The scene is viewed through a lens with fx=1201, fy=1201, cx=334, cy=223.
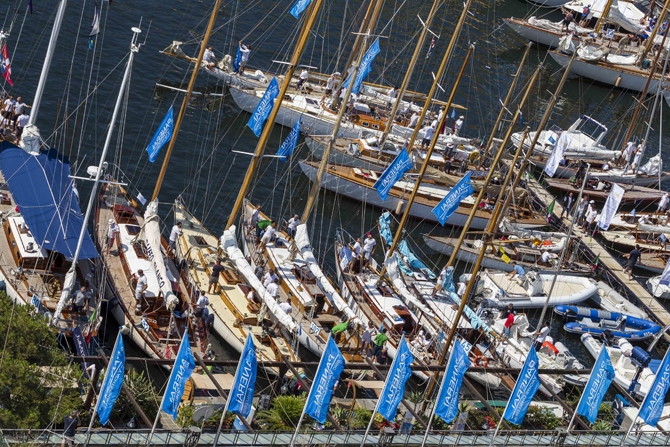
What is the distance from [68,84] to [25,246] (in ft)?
64.0

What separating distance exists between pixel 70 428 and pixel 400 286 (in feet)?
69.0

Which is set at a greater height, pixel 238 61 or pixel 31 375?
pixel 238 61

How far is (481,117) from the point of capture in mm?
78000

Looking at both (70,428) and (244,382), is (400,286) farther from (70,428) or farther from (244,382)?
(70,428)

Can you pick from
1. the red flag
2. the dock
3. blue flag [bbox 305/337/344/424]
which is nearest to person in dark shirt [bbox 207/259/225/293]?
blue flag [bbox 305/337/344/424]

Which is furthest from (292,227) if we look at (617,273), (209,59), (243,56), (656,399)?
(243,56)

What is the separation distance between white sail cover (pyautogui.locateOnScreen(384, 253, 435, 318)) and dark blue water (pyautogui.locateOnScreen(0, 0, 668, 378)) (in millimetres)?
3531

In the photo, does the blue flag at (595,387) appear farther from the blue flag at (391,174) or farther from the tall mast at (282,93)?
the tall mast at (282,93)

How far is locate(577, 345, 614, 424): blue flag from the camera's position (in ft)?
136

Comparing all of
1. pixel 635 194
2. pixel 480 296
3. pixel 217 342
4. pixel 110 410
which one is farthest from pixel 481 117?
pixel 110 410

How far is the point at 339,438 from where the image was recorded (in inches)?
1588

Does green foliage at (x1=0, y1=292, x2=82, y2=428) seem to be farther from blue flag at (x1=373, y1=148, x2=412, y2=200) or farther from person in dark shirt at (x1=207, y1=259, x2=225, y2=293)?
blue flag at (x1=373, y1=148, x2=412, y2=200)

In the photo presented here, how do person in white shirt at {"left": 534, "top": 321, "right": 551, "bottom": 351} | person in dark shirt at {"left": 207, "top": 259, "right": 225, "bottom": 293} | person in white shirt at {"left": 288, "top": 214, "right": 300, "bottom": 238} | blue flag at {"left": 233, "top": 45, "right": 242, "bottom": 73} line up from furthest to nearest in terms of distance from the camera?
1. blue flag at {"left": 233, "top": 45, "right": 242, "bottom": 73}
2. person in white shirt at {"left": 288, "top": 214, "right": 300, "bottom": 238}
3. person in white shirt at {"left": 534, "top": 321, "right": 551, "bottom": 351}
4. person in dark shirt at {"left": 207, "top": 259, "right": 225, "bottom": 293}

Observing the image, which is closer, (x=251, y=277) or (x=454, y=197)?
(x=251, y=277)
